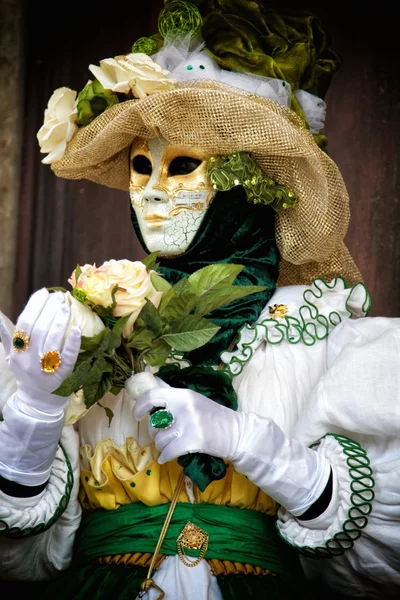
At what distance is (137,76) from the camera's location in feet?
5.39

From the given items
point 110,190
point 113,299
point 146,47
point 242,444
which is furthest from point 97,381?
point 110,190

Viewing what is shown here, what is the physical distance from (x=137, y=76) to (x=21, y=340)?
1.75 feet

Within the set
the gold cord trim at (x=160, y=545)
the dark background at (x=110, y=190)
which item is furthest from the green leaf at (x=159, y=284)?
the dark background at (x=110, y=190)

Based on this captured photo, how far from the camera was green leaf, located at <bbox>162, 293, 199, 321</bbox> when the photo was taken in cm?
144

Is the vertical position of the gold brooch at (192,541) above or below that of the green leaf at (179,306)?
below

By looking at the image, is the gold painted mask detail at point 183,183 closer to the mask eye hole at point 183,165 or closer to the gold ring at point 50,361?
the mask eye hole at point 183,165

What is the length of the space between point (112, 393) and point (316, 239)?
0.46 meters

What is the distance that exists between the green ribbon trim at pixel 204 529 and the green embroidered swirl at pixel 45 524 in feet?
0.26

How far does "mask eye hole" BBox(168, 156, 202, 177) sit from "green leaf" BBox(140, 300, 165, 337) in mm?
330

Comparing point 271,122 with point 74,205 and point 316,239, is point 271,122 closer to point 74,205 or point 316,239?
point 316,239

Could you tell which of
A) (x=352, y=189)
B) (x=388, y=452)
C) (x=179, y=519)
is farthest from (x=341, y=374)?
(x=352, y=189)

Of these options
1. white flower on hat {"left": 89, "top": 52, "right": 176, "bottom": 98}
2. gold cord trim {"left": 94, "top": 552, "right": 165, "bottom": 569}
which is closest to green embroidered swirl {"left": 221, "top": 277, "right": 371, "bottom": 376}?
gold cord trim {"left": 94, "top": 552, "right": 165, "bottom": 569}

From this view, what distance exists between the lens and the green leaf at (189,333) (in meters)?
1.43

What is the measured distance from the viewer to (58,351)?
136 centimetres
